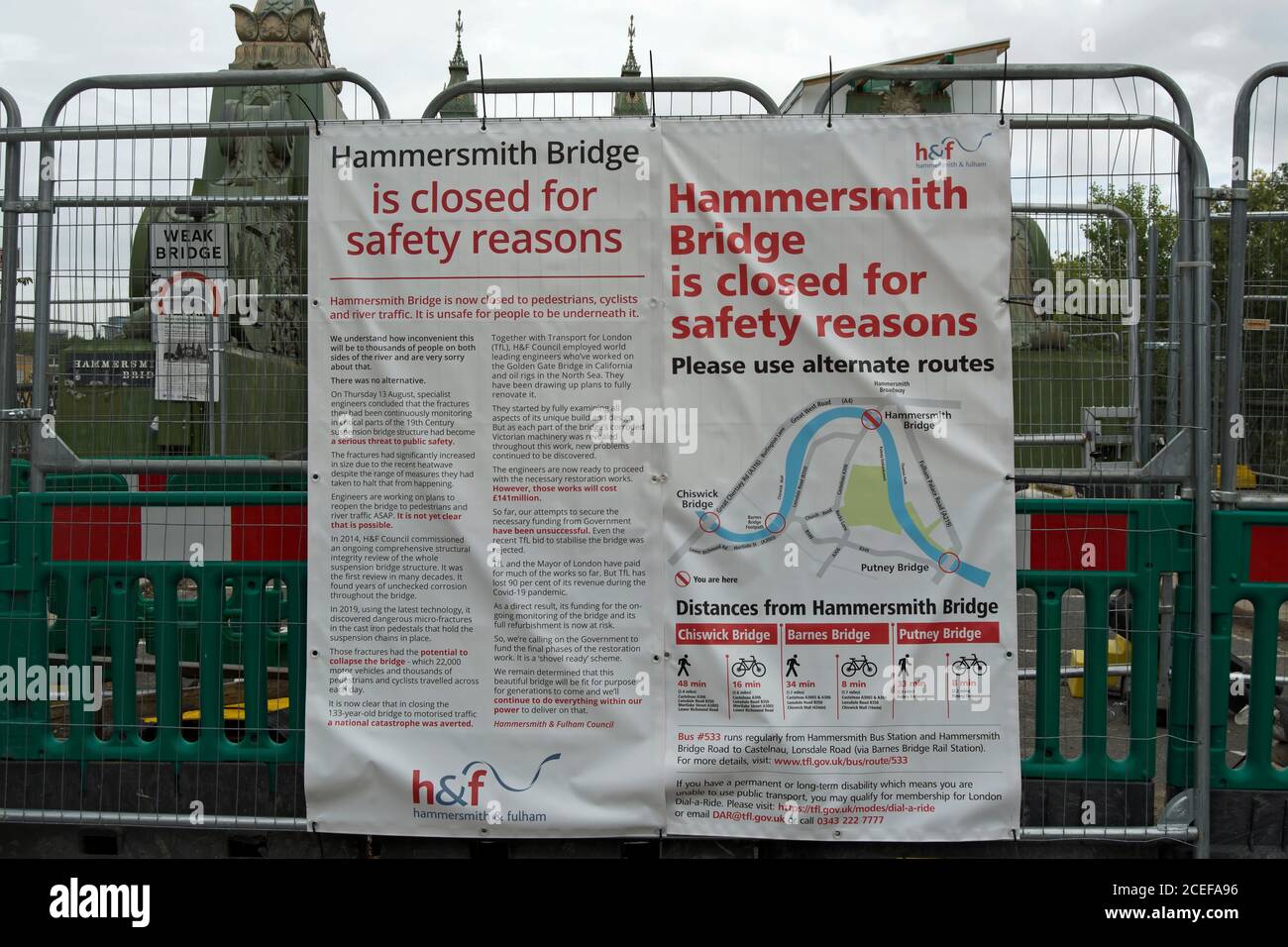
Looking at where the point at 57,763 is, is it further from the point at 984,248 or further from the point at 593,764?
the point at 984,248

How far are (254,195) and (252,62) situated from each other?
17779 millimetres

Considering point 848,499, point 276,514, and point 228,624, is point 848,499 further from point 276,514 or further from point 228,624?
point 228,624

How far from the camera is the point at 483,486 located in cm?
430

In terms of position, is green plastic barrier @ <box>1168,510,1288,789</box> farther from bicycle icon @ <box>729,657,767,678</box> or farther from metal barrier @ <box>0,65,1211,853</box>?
bicycle icon @ <box>729,657,767,678</box>

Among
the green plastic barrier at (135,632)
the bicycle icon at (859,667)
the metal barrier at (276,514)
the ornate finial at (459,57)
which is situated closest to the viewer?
the bicycle icon at (859,667)

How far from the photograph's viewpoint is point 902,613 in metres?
4.24

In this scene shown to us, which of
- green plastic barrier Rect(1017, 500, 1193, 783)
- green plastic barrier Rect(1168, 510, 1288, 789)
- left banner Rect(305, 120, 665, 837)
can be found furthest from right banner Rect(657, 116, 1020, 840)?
green plastic barrier Rect(1168, 510, 1288, 789)

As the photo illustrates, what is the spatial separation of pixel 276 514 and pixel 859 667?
247cm

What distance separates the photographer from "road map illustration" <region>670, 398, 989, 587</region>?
4250 millimetres

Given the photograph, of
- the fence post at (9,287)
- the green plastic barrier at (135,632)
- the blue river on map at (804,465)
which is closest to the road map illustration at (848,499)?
the blue river on map at (804,465)

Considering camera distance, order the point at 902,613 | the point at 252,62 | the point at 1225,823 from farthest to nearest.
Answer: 1. the point at 252,62
2. the point at 1225,823
3. the point at 902,613

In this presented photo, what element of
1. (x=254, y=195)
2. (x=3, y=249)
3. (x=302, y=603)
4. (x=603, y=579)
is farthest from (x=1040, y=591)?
(x=3, y=249)

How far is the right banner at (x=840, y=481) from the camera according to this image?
4.25 m

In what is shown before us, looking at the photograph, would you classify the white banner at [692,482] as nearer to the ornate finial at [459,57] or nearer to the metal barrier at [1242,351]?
the metal barrier at [1242,351]
